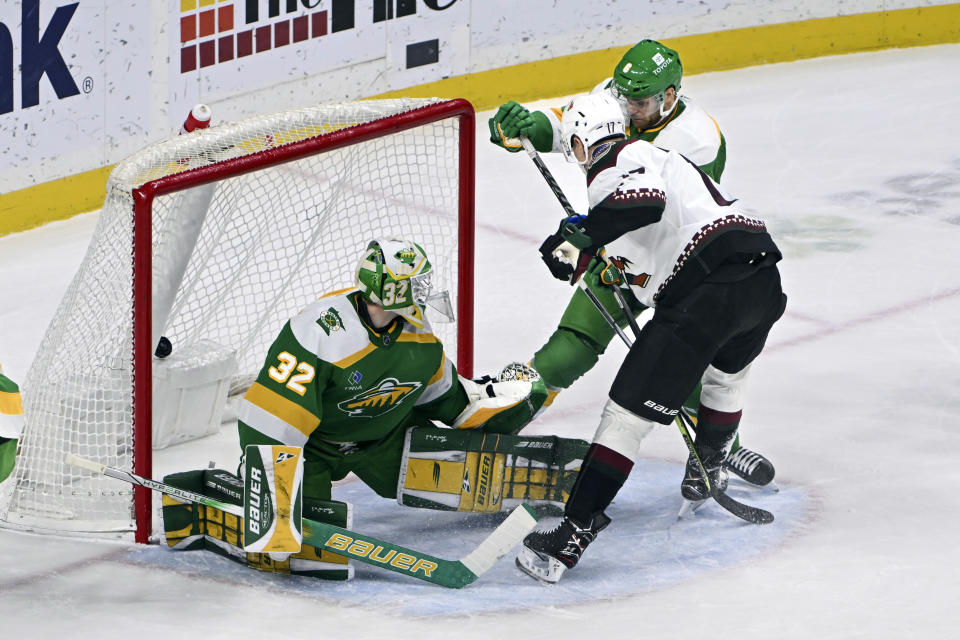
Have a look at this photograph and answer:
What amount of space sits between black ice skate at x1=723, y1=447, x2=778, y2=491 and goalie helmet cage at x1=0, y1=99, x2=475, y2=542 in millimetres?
777

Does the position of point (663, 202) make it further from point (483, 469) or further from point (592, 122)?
point (483, 469)

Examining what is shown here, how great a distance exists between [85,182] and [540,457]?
109 inches

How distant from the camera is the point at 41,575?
3840 mm

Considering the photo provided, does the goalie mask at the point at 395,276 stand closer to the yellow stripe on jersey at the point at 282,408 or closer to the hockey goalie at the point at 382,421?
the hockey goalie at the point at 382,421

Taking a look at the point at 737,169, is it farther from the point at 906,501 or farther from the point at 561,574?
the point at 561,574

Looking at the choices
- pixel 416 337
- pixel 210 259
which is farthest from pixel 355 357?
pixel 210 259

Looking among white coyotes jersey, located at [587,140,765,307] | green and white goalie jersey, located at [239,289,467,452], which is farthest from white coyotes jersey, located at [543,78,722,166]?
green and white goalie jersey, located at [239,289,467,452]

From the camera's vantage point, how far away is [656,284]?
3945 millimetres

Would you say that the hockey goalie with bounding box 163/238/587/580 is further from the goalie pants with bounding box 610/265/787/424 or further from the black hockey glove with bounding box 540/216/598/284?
the goalie pants with bounding box 610/265/787/424

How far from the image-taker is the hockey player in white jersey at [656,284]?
3797mm

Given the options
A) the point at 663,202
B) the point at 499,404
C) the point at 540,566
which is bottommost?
the point at 540,566

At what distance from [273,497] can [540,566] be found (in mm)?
628

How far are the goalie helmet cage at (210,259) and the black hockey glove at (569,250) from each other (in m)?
0.58

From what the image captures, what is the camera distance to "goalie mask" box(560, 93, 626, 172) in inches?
150
